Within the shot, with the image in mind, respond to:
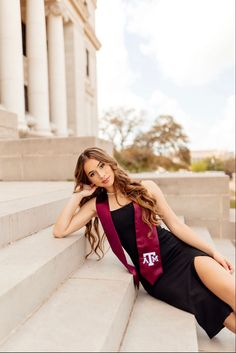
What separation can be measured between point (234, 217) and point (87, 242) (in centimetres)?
458

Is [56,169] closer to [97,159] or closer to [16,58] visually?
[97,159]

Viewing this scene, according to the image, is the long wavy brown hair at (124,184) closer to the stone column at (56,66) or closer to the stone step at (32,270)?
the stone step at (32,270)

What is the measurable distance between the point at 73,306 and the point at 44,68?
566 inches

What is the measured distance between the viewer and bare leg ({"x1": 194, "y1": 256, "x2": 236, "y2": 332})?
2277 millimetres

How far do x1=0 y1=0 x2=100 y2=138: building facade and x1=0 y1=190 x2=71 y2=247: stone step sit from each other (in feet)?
18.1

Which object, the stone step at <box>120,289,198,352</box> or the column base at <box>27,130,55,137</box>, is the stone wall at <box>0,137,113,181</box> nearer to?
the stone step at <box>120,289,198,352</box>

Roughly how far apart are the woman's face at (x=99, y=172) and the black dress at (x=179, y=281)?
0.26m

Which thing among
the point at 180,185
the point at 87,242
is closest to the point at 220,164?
the point at 180,185

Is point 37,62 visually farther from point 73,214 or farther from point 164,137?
point 164,137

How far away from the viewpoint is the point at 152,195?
2814 mm

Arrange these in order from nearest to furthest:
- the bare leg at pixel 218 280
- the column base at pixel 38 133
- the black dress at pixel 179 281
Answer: the bare leg at pixel 218 280
the black dress at pixel 179 281
the column base at pixel 38 133

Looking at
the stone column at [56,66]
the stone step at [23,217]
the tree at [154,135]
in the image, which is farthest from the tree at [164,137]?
the stone step at [23,217]

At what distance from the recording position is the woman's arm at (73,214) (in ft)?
9.38

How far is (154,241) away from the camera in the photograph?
2.64 m
